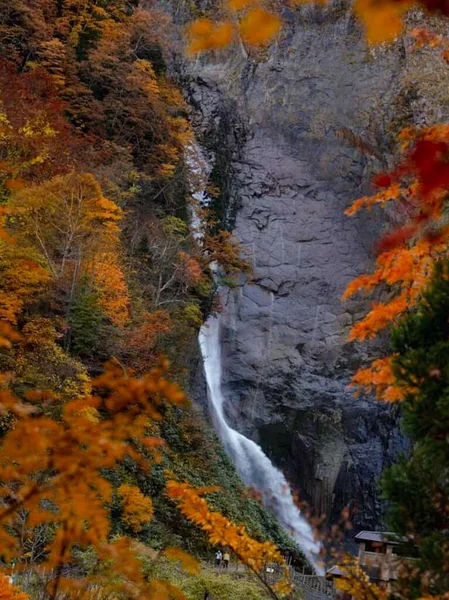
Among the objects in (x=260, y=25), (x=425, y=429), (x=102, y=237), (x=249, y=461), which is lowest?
(x=425, y=429)

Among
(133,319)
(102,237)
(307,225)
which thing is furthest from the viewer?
(307,225)

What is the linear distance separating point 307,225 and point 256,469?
10.9m

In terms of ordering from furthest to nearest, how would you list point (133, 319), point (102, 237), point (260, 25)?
1. point (133, 319)
2. point (102, 237)
3. point (260, 25)

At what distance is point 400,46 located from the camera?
27.8 m

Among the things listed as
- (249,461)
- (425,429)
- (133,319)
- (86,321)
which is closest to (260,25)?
(425,429)

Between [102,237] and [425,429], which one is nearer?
[425,429]

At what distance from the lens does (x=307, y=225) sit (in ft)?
88.3

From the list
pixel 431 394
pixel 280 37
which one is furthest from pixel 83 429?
pixel 280 37

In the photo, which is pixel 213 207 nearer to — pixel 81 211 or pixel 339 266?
pixel 339 266

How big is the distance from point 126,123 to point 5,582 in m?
18.6

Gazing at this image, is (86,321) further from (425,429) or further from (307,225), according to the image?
(307,225)

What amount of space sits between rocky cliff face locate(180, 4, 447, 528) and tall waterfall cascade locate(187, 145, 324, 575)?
61 cm

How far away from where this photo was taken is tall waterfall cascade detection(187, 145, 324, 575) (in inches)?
779

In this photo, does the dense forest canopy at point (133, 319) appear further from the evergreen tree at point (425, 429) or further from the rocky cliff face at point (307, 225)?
the rocky cliff face at point (307, 225)
